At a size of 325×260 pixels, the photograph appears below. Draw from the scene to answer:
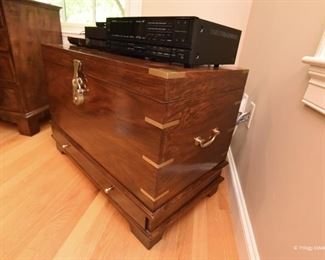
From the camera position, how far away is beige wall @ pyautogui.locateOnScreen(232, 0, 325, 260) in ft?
1.35

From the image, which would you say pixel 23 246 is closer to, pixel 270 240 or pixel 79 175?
pixel 79 175

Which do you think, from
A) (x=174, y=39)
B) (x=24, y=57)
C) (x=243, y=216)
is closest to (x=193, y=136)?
(x=174, y=39)

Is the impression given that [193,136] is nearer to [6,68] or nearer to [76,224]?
[76,224]

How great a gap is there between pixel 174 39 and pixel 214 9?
2.53 feet

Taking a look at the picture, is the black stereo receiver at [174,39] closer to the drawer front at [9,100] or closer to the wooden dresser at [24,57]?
the wooden dresser at [24,57]

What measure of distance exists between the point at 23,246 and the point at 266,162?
81cm

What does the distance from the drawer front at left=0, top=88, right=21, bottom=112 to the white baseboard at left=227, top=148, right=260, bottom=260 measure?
1.25m

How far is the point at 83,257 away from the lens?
0.61m

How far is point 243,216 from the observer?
71 cm

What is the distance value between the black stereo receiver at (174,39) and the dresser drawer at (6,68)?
737 millimetres

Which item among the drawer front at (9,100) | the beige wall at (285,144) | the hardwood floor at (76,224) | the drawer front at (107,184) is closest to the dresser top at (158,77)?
the beige wall at (285,144)

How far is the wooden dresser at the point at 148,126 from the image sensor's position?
0.47 meters

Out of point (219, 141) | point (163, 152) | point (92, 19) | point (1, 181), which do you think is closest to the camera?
point (163, 152)

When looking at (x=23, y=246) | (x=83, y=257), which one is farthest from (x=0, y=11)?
(x=83, y=257)
